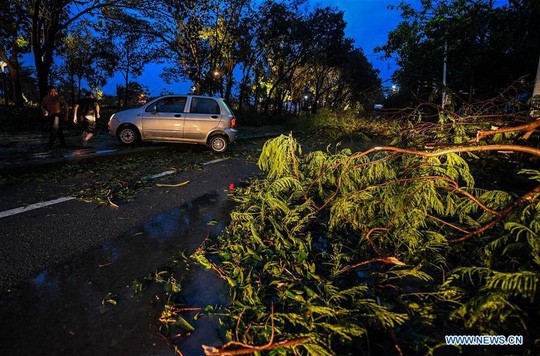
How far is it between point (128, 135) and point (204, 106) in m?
2.74

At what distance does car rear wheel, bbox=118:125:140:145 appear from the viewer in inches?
338

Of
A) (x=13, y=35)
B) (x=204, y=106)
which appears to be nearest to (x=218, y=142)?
(x=204, y=106)

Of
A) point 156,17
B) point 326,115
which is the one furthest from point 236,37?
point 326,115

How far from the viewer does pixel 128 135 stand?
8.60m

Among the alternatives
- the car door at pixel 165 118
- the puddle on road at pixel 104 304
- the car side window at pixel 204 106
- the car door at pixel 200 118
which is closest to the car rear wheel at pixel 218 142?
the car door at pixel 200 118

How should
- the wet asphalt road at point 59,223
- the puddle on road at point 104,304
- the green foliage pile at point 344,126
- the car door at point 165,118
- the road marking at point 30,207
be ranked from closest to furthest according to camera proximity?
the puddle on road at point 104,304 < the wet asphalt road at point 59,223 < the road marking at point 30,207 < the car door at point 165,118 < the green foliage pile at point 344,126

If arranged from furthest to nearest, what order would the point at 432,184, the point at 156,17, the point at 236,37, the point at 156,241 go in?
the point at 236,37 → the point at 156,17 → the point at 156,241 → the point at 432,184

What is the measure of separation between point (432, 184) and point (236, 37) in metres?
21.4

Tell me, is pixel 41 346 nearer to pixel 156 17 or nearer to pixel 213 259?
pixel 213 259

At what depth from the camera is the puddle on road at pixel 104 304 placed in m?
1.69

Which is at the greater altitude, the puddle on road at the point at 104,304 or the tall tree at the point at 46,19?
the tall tree at the point at 46,19

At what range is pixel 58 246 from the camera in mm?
2781

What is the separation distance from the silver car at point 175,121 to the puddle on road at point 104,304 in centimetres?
602

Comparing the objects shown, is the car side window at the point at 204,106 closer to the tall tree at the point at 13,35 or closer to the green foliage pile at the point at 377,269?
the green foliage pile at the point at 377,269
